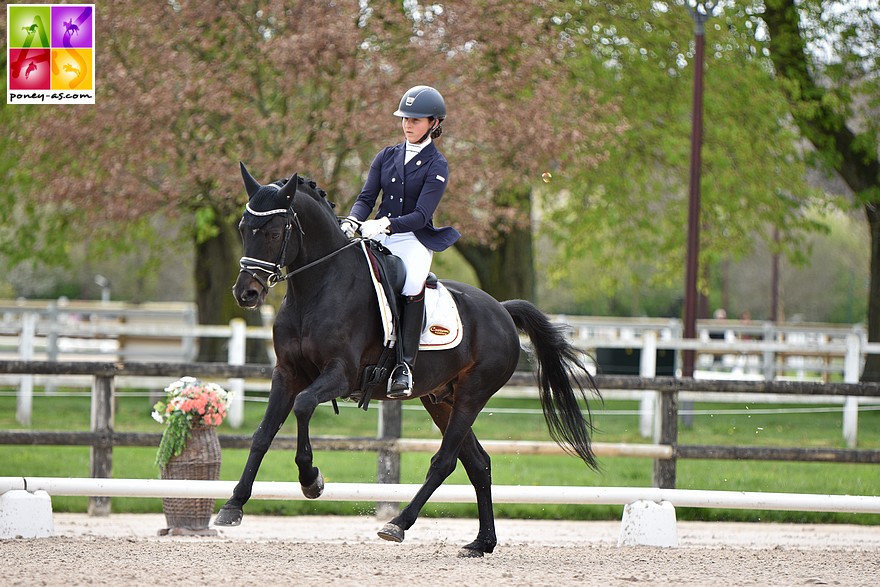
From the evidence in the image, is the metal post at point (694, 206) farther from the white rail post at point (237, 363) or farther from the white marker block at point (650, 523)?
the white marker block at point (650, 523)

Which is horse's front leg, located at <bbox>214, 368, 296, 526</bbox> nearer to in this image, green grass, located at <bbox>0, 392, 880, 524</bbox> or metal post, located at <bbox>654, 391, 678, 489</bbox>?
green grass, located at <bbox>0, 392, 880, 524</bbox>

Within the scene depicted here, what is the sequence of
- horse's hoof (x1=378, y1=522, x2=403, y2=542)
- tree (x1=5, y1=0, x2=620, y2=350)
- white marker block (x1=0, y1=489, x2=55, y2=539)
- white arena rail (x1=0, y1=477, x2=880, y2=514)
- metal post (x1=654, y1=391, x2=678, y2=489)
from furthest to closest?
tree (x1=5, y1=0, x2=620, y2=350) < metal post (x1=654, y1=391, x2=678, y2=489) < white arena rail (x1=0, y1=477, x2=880, y2=514) < white marker block (x1=0, y1=489, x2=55, y2=539) < horse's hoof (x1=378, y1=522, x2=403, y2=542)

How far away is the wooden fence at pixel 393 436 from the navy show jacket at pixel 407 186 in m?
2.90

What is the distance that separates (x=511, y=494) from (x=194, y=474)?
248 cm

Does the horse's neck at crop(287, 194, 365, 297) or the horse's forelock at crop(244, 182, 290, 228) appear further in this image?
the horse's neck at crop(287, 194, 365, 297)

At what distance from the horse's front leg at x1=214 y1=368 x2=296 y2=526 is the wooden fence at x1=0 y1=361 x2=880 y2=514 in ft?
10.3

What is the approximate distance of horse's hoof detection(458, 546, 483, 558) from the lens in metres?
6.71

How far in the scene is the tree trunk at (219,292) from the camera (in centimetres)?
1786

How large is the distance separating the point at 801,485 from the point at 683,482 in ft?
3.80

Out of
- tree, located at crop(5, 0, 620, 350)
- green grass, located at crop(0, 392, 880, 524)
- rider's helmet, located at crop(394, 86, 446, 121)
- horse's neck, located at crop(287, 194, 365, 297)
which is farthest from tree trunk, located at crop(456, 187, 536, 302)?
horse's neck, located at crop(287, 194, 365, 297)

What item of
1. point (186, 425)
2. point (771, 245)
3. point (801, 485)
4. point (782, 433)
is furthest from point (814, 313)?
point (186, 425)

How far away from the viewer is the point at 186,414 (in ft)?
27.1

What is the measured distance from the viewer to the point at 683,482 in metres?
10.0

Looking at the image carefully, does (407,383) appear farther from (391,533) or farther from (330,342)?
(391,533)
